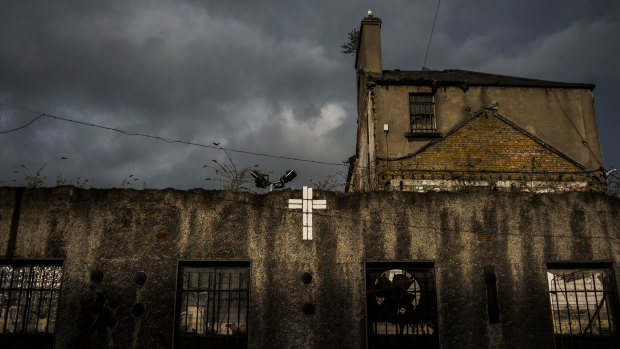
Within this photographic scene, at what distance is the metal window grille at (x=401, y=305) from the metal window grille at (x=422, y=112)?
819 cm

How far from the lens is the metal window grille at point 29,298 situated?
25.3ft

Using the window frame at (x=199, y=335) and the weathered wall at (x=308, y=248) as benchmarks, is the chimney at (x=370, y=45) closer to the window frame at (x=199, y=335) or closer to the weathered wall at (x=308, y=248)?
the weathered wall at (x=308, y=248)

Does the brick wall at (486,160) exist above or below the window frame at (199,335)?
above

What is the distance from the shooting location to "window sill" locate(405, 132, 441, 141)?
50.0ft

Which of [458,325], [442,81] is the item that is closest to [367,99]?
[442,81]

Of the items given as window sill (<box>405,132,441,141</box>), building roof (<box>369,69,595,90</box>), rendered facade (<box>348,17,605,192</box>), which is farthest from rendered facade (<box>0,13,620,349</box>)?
building roof (<box>369,69,595,90</box>)

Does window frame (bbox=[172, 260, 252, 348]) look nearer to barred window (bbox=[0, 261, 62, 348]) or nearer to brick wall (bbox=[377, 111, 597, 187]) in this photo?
barred window (bbox=[0, 261, 62, 348])

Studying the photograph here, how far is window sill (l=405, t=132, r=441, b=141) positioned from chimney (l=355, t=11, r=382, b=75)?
9.06ft

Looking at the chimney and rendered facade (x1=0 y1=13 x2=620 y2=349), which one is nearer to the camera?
rendered facade (x1=0 y1=13 x2=620 y2=349)

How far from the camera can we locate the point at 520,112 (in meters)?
16.0

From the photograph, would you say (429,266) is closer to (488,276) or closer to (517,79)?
(488,276)

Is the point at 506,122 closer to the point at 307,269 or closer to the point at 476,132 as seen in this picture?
the point at 476,132

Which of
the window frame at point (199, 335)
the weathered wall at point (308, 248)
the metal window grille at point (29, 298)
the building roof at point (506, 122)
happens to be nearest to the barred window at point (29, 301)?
the metal window grille at point (29, 298)

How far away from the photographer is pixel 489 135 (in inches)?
608
